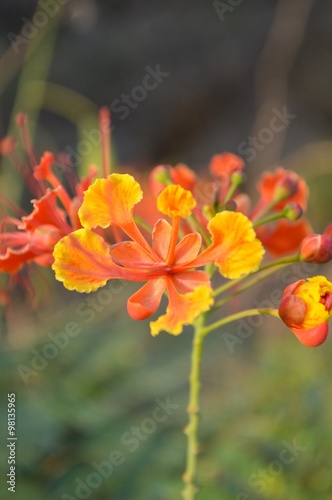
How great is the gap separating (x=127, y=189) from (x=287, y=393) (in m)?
1.58

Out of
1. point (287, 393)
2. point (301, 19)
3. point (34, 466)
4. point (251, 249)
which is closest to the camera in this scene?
point (251, 249)

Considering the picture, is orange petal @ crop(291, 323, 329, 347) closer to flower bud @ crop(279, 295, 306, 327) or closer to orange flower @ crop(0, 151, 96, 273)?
flower bud @ crop(279, 295, 306, 327)

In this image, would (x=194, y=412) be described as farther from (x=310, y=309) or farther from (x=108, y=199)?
(x=108, y=199)

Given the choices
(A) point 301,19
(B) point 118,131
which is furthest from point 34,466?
(A) point 301,19

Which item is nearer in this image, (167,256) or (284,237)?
(167,256)

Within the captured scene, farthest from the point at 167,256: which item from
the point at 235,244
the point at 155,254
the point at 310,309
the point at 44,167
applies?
the point at 44,167

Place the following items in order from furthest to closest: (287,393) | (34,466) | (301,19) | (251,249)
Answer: (301,19) < (287,393) < (34,466) < (251,249)

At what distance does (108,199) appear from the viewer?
1126mm

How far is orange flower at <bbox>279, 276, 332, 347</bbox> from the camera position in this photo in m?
1.10

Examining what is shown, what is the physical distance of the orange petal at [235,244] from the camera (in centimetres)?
106

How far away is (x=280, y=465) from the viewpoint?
6.77ft

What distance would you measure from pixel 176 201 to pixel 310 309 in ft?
0.86

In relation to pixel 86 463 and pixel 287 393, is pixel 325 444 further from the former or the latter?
pixel 86 463

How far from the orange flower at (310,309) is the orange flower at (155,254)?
97 mm
